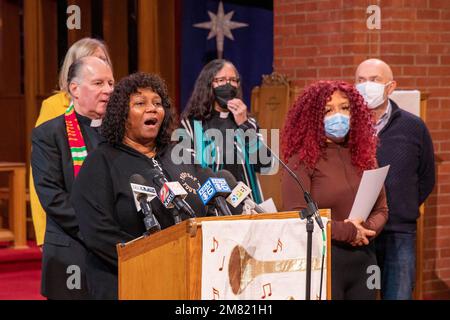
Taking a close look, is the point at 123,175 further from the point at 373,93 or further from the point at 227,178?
the point at 373,93

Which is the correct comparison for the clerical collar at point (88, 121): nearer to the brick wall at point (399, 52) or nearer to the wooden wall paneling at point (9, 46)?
the brick wall at point (399, 52)

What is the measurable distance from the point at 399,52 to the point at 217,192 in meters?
3.88

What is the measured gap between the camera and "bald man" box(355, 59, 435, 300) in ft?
16.2

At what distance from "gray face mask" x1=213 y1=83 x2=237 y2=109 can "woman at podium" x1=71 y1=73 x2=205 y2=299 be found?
193 centimetres

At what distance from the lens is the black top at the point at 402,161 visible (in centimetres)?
494

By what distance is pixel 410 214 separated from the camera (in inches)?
196

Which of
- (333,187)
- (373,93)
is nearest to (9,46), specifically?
(373,93)

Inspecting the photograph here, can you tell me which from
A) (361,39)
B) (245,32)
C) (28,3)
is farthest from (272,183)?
(28,3)

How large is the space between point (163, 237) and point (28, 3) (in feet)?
19.8

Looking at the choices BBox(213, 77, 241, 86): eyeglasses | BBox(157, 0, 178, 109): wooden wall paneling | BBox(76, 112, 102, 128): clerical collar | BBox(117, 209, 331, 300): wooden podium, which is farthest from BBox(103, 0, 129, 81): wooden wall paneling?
BBox(117, 209, 331, 300): wooden podium

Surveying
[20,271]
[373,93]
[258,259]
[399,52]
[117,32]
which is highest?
[117,32]

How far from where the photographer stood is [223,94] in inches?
213

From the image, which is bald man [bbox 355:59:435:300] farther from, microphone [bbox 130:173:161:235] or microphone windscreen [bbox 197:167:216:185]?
microphone [bbox 130:173:161:235]

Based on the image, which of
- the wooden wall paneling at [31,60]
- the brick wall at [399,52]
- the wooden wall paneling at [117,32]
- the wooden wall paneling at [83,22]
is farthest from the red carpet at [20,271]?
the brick wall at [399,52]
